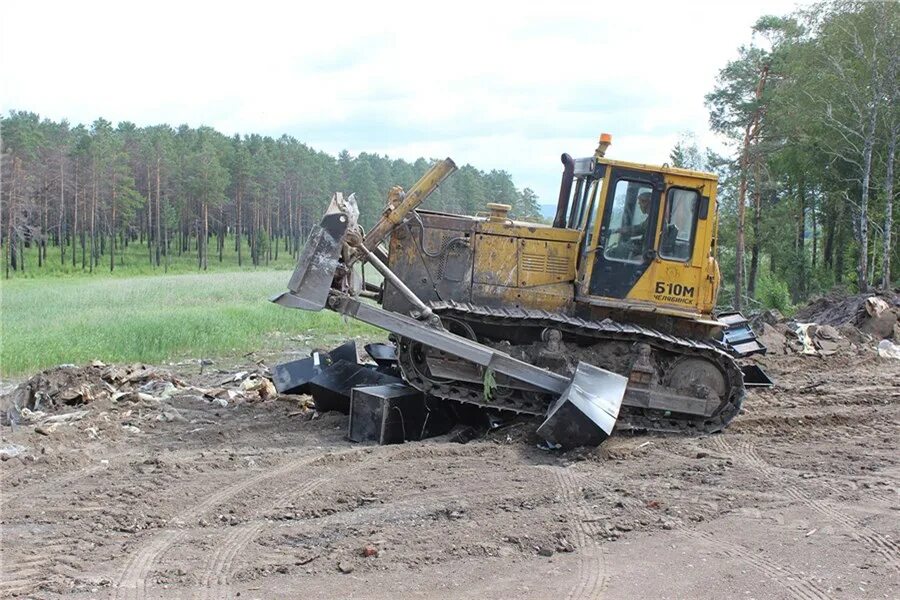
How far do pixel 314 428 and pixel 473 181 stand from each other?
57.8 m

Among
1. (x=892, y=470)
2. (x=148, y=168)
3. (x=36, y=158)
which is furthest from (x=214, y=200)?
(x=892, y=470)

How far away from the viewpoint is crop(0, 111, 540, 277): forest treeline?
55.2 meters

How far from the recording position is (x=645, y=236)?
384 inches

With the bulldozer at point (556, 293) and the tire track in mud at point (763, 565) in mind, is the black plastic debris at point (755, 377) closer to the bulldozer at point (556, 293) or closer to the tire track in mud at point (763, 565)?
the bulldozer at point (556, 293)

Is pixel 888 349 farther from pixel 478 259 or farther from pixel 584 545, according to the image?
pixel 584 545

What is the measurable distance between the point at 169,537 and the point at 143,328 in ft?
42.5

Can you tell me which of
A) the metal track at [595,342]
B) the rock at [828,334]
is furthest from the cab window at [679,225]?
the rock at [828,334]

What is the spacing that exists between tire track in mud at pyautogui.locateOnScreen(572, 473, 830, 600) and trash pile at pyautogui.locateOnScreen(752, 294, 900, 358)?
33.5 ft

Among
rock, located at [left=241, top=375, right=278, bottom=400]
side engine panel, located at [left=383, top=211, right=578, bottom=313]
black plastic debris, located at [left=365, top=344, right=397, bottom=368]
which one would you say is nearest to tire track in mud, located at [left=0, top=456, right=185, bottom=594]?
side engine panel, located at [left=383, top=211, right=578, bottom=313]

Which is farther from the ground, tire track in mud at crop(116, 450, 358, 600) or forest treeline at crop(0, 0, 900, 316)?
forest treeline at crop(0, 0, 900, 316)

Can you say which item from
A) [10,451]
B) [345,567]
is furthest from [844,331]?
[10,451]

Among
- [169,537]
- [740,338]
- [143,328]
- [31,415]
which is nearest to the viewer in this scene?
[169,537]

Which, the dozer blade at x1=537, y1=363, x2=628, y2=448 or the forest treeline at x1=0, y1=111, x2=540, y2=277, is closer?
the dozer blade at x1=537, y1=363, x2=628, y2=448

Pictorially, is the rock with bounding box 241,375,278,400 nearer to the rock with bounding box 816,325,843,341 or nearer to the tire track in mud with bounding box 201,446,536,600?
the tire track in mud with bounding box 201,446,536,600
